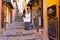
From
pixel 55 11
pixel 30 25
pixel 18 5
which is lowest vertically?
pixel 30 25

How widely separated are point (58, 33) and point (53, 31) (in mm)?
503

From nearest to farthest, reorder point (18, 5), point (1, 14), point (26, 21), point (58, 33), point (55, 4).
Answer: point (58, 33) < point (55, 4) < point (1, 14) < point (26, 21) < point (18, 5)

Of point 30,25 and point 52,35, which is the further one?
point 30,25

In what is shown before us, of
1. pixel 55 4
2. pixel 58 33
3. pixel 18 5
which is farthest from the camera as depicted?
pixel 18 5

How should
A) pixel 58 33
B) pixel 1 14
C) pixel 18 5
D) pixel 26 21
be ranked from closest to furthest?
pixel 58 33
pixel 1 14
pixel 26 21
pixel 18 5

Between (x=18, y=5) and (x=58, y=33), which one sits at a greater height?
(x=18, y=5)

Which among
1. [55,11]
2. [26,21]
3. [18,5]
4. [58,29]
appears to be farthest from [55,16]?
[18,5]

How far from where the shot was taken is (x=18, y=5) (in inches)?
2859

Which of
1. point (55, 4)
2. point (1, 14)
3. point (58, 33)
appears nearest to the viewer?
point (58, 33)

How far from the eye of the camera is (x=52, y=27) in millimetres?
6316

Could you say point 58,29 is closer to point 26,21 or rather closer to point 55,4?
point 55,4

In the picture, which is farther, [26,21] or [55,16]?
[26,21]

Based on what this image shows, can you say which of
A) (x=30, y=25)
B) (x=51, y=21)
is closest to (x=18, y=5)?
(x=30, y=25)

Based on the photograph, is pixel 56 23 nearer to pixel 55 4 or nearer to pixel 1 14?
pixel 55 4
